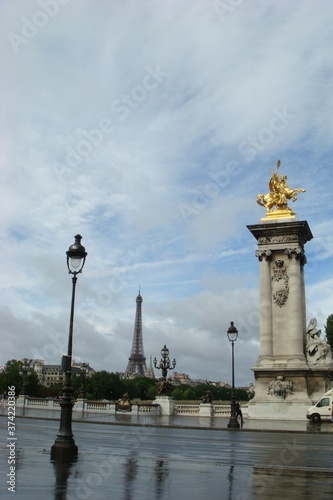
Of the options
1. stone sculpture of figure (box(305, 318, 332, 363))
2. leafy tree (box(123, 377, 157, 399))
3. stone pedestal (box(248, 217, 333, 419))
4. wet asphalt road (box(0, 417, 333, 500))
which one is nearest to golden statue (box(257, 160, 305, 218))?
stone pedestal (box(248, 217, 333, 419))

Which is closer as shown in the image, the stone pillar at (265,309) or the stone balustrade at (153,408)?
the stone pillar at (265,309)

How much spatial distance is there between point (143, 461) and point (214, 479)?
10.3ft

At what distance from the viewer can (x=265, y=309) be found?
4056cm

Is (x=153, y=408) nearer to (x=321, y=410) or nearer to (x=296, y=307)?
(x=296, y=307)

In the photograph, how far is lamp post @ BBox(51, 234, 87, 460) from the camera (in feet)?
42.7

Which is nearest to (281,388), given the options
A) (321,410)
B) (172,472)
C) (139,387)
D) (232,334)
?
(321,410)

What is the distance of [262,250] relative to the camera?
41.6 m

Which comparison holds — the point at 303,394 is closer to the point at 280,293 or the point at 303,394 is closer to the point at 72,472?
the point at 280,293

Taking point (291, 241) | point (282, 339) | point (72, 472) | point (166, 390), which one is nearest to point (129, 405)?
point (166, 390)

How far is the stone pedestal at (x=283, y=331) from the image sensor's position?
37.8 m

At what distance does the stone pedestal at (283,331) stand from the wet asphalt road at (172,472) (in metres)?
21.0

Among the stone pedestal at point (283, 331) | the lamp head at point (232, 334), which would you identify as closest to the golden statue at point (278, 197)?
the stone pedestal at point (283, 331)

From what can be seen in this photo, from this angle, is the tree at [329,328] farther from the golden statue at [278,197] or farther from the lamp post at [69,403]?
the lamp post at [69,403]

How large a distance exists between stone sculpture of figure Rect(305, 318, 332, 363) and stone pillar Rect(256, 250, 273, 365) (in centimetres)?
246
